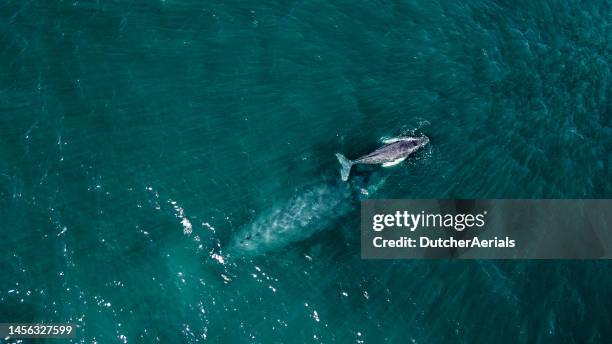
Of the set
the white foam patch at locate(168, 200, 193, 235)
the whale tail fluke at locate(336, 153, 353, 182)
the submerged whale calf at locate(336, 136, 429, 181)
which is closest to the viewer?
the white foam patch at locate(168, 200, 193, 235)

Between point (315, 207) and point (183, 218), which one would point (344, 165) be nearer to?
point (315, 207)

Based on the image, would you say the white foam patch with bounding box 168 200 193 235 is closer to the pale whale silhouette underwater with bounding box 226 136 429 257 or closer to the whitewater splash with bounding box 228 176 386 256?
the pale whale silhouette underwater with bounding box 226 136 429 257

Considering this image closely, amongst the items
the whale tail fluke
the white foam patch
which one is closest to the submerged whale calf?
the whale tail fluke

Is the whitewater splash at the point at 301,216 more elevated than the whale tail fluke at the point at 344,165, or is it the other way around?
the whale tail fluke at the point at 344,165

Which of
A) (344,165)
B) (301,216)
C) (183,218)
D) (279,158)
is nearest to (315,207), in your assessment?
(301,216)

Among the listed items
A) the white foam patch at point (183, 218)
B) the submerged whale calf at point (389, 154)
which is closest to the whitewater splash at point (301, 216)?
the submerged whale calf at point (389, 154)

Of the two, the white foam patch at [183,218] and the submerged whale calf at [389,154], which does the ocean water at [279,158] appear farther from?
the submerged whale calf at [389,154]
